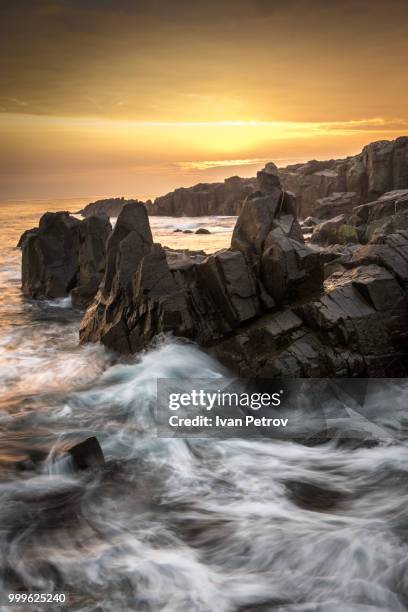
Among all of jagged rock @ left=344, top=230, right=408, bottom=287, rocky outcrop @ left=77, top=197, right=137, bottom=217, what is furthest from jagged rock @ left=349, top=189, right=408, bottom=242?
rocky outcrop @ left=77, top=197, right=137, bottom=217

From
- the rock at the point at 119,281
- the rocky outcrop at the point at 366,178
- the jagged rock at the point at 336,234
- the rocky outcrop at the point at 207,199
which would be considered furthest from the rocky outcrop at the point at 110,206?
the rock at the point at 119,281

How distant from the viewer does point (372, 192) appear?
203 ft

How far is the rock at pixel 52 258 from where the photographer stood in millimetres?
27797

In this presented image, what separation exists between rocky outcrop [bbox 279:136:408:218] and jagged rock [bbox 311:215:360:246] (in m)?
18.6

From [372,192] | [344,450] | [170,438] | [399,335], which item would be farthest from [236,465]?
[372,192]

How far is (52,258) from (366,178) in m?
48.0

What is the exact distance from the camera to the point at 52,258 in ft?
92.7

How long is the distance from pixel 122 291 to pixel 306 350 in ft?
23.6

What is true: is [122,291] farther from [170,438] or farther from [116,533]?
[116,533]

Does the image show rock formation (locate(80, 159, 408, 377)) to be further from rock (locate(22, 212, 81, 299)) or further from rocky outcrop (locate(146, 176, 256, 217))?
rocky outcrop (locate(146, 176, 256, 217))

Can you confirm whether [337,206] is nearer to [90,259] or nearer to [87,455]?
[90,259]

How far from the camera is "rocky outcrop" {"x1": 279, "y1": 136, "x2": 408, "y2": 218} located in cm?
5953

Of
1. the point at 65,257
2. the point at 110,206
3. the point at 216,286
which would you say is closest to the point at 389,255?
the point at 216,286

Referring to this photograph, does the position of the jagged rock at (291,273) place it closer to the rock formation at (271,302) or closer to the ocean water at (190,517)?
the rock formation at (271,302)
